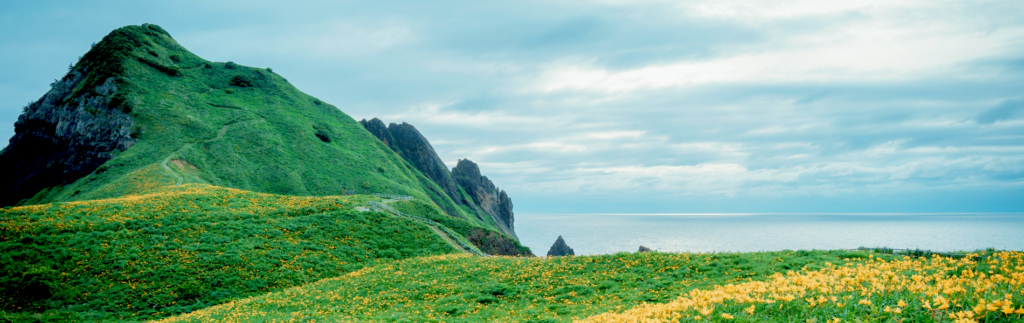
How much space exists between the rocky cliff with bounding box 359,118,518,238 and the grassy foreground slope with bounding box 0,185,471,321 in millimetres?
73006

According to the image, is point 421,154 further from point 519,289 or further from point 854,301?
point 854,301

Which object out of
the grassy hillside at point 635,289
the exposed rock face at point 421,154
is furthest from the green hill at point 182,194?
the exposed rock face at point 421,154

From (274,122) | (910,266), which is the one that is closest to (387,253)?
(910,266)

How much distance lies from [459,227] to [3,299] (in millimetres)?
32311

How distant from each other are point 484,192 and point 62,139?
3479 inches

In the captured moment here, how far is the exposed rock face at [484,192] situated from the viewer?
128 meters

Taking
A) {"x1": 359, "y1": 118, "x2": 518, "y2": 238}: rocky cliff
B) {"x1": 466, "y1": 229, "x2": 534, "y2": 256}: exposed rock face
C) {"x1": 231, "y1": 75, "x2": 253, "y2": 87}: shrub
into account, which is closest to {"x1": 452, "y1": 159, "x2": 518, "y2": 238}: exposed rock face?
{"x1": 359, "y1": 118, "x2": 518, "y2": 238}: rocky cliff

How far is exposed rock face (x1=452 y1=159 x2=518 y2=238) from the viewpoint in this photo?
5025 inches

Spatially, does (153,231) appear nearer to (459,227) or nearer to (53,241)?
(53,241)

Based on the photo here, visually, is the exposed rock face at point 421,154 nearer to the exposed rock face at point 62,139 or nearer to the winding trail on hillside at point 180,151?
the winding trail on hillside at point 180,151

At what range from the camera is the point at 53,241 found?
26.7 m

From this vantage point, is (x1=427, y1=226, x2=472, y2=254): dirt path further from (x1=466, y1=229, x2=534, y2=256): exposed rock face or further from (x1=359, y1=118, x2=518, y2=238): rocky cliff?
(x1=359, y1=118, x2=518, y2=238): rocky cliff

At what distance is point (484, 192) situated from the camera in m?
130

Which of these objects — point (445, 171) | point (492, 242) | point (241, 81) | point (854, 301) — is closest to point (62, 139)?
point (241, 81)
